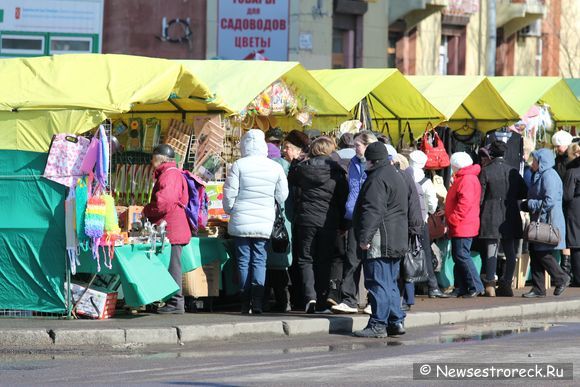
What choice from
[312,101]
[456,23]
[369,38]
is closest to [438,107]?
[312,101]

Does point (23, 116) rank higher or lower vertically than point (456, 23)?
lower

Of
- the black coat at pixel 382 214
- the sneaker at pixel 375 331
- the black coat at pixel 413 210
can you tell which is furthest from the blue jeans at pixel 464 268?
the black coat at pixel 382 214

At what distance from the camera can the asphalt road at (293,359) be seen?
10.6m

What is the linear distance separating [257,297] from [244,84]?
10.3 feet

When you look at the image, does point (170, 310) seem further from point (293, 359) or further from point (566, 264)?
point (566, 264)

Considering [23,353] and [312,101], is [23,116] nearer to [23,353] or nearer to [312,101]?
[23,353]

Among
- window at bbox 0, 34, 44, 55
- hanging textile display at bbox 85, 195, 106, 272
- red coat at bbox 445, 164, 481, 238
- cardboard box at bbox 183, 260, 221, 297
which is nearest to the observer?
hanging textile display at bbox 85, 195, 106, 272

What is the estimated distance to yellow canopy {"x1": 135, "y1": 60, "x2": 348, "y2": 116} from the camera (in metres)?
16.3

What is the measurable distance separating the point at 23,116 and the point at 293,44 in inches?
769

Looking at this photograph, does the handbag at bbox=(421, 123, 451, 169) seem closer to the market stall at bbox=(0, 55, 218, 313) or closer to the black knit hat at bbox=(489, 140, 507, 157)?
the black knit hat at bbox=(489, 140, 507, 157)

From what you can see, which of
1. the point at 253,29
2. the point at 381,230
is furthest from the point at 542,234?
the point at 253,29

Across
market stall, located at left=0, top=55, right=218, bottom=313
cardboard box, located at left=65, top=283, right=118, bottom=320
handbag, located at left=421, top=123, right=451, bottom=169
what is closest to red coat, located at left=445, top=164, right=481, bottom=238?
handbag, located at left=421, top=123, right=451, bottom=169

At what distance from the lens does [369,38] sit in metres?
36.2

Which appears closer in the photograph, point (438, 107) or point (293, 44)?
point (438, 107)
